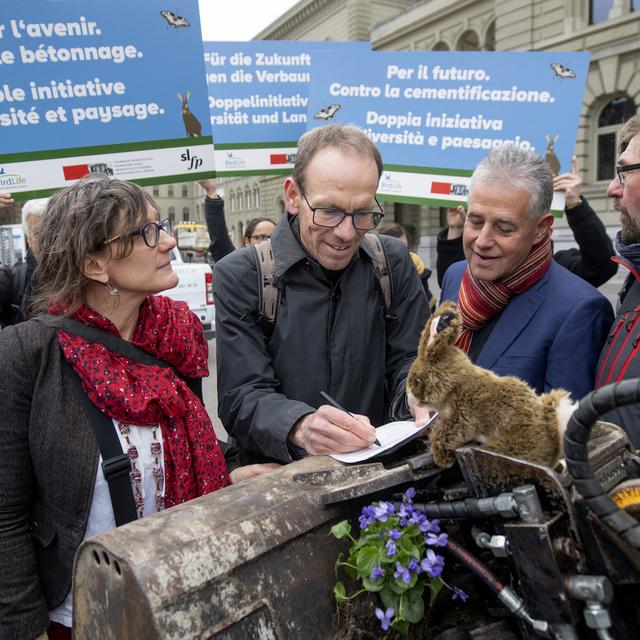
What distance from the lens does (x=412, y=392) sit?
1199 mm

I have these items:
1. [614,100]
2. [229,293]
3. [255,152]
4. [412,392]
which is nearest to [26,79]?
[255,152]

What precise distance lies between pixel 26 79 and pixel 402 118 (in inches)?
112

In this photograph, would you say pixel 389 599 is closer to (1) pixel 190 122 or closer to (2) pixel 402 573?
(2) pixel 402 573

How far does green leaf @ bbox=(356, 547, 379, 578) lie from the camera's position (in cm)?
107

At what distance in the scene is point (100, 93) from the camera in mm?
4109

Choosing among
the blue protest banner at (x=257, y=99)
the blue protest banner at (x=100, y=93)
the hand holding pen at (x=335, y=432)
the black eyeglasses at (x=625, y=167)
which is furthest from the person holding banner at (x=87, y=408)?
the blue protest banner at (x=257, y=99)

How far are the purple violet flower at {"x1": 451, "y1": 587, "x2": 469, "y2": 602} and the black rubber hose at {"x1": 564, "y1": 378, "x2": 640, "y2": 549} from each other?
1.08 feet

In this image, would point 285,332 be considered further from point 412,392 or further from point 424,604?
point 424,604

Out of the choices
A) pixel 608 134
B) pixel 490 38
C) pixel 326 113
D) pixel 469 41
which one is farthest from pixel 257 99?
pixel 469 41

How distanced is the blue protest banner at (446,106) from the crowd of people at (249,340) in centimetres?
236

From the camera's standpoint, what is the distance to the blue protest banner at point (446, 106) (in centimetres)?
445

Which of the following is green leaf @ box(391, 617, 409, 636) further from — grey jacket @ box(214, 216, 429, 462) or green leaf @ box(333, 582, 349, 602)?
grey jacket @ box(214, 216, 429, 462)

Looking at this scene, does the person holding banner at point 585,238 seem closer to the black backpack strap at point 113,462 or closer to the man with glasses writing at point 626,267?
the man with glasses writing at point 626,267

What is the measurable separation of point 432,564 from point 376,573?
10cm
